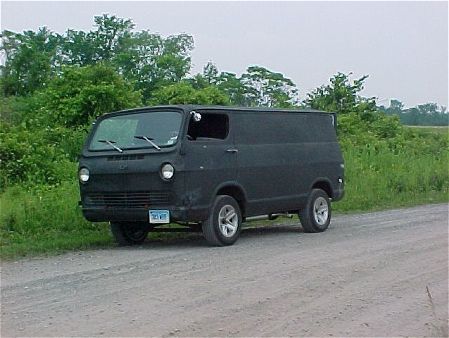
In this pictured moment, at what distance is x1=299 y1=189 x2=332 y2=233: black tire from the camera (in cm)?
1368

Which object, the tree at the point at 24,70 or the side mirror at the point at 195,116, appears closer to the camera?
the side mirror at the point at 195,116

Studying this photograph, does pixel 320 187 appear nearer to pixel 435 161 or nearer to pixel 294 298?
pixel 294 298

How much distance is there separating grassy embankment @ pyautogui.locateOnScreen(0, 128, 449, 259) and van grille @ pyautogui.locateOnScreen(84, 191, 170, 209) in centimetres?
73

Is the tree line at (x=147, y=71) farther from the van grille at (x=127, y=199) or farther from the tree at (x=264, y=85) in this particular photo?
the van grille at (x=127, y=199)

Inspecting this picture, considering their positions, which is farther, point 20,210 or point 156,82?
point 156,82

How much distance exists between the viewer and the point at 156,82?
35.6 metres

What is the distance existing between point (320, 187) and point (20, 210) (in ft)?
17.1

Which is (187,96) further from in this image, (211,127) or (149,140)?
A: (149,140)

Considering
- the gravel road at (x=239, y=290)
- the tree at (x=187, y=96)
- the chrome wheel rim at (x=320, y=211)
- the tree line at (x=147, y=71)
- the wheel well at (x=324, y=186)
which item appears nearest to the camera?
the gravel road at (x=239, y=290)

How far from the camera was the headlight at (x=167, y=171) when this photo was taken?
1119 cm

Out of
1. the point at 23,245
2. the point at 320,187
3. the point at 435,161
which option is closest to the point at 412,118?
the point at 435,161

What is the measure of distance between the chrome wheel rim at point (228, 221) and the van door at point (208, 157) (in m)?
0.35

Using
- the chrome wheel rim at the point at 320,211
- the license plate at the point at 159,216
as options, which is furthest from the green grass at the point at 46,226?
the chrome wheel rim at the point at 320,211

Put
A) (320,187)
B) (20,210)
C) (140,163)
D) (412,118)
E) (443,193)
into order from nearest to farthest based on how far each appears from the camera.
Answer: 1. (140,163)
2. (20,210)
3. (320,187)
4. (443,193)
5. (412,118)
